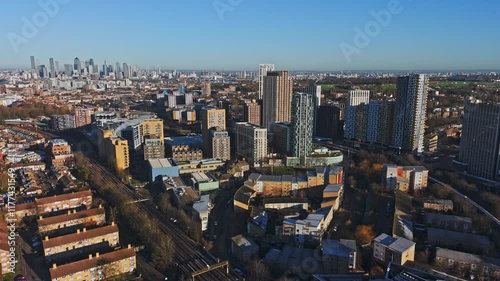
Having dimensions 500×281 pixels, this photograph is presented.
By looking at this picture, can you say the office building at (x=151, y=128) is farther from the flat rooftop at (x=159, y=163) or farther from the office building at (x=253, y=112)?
the office building at (x=253, y=112)

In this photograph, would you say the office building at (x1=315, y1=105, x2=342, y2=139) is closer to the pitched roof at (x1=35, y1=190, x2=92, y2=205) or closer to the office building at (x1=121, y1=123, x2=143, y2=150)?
the office building at (x1=121, y1=123, x2=143, y2=150)

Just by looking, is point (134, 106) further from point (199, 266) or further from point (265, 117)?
point (199, 266)

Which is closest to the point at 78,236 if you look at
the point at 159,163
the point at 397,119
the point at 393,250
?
the point at 159,163

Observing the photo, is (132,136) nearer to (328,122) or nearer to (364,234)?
(328,122)

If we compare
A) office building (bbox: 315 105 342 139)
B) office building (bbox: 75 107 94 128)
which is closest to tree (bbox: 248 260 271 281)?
office building (bbox: 315 105 342 139)

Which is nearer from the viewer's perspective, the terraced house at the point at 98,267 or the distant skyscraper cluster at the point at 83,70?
the terraced house at the point at 98,267

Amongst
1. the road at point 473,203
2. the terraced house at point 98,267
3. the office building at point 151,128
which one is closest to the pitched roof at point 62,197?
the terraced house at point 98,267
